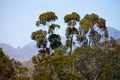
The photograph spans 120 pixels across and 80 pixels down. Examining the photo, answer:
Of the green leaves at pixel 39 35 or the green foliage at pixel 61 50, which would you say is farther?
the green leaves at pixel 39 35

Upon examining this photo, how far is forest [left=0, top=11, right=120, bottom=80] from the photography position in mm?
41750

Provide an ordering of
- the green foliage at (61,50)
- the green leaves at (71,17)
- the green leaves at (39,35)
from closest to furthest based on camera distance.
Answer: the green foliage at (61,50), the green leaves at (39,35), the green leaves at (71,17)

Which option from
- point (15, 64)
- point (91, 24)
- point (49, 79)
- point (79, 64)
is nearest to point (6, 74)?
point (15, 64)

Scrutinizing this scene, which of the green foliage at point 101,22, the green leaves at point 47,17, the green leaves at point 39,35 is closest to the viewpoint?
the green leaves at point 39,35

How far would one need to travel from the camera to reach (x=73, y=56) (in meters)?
A: 46.6

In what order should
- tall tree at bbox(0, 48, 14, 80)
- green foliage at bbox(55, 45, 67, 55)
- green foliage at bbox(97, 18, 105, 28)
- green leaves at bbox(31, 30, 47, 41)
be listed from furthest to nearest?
green foliage at bbox(97, 18, 105, 28) < green leaves at bbox(31, 30, 47, 41) < green foliage at bbox(55, 45, 67, 55) < tall tree at bbox(0, 48, 14, 80)

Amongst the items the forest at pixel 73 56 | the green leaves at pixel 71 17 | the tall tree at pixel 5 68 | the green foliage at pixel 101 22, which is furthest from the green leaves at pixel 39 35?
the green foliage at pixel 101 22

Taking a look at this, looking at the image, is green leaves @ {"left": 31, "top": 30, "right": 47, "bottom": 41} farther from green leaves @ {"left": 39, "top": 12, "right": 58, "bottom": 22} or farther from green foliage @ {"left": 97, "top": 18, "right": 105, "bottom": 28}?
green foliage @ {"left": 97, "top": 18, "right": 105, "bottom": 28}

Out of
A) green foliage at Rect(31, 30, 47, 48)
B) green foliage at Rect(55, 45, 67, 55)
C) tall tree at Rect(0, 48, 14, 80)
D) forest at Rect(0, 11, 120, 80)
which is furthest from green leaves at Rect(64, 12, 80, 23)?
tall tree at Rect(0, 48, 14, 80)

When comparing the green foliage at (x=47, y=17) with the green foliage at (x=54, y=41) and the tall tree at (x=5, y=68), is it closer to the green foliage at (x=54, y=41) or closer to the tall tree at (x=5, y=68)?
the green foliage at (x=54, y=41)

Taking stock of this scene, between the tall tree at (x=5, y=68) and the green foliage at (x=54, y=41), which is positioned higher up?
the green foliage at (x=54, y=41)

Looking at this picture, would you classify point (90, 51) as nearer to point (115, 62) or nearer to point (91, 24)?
point (115, 62)

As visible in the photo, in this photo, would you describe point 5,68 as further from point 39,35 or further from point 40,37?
point 39,35

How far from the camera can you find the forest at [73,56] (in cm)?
4175
